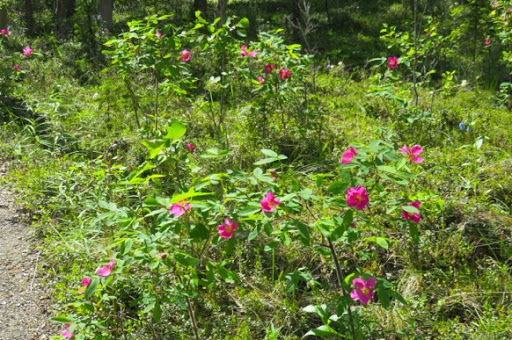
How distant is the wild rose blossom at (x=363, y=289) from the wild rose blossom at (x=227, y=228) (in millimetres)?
533

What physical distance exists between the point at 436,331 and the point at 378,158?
1.20 m

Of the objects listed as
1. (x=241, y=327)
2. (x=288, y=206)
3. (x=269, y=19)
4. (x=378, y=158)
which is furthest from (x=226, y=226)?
(x=269, y=19)

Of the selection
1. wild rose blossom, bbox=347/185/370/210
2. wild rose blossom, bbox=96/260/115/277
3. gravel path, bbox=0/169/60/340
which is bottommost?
gravel path, bbox=0/169/60/340

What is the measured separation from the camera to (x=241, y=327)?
2480 mm

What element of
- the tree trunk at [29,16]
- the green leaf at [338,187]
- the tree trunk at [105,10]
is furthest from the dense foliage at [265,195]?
the tree trunk at [29,16]

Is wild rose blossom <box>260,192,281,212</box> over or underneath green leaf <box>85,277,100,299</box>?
over

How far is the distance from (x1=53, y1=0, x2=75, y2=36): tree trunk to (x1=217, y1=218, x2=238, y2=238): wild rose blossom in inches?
329

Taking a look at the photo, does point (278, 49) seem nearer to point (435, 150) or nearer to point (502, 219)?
point (435, 150)

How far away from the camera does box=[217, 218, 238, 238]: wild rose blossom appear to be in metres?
1.88

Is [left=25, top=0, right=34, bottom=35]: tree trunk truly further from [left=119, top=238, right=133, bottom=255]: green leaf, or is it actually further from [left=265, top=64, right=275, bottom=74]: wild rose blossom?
[left=119, top=238, right=133, bottom=255]: green leaf

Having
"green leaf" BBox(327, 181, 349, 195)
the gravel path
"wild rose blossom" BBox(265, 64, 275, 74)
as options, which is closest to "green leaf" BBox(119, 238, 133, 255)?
"green leaf" BBox(327, 181, 349, 195)

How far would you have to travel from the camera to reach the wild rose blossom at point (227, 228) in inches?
74.0

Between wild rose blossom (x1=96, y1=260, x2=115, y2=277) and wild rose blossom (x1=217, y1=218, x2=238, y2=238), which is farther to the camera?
wild rose blossom (x1=96, y1=260, x2=115, y2=277)

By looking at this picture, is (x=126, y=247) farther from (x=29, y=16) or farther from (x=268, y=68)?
(x=29, y=16)
